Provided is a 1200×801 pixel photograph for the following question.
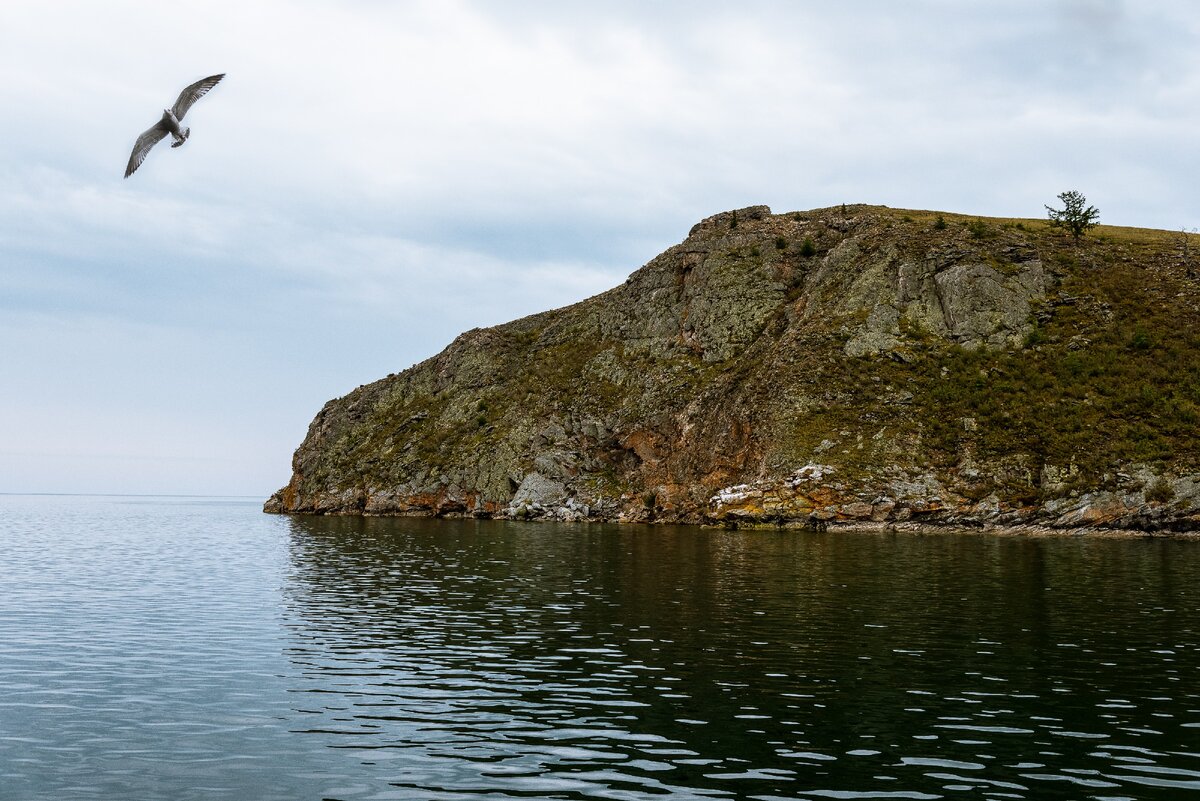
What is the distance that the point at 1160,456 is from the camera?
92.4m

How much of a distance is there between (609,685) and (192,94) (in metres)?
22.0

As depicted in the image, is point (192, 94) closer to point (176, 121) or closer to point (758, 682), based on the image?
point (176, 121)

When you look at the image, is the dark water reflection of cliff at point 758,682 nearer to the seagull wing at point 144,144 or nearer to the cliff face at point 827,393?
the seagull wing at point 144,144

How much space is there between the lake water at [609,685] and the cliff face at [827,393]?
48211 millimetres

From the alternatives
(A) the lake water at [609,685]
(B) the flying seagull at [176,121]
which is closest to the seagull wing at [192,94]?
(B) the flying seagull at [176,121]

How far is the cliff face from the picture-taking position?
101062mm

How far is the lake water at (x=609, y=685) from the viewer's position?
58.2 ft

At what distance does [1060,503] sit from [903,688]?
264 ft

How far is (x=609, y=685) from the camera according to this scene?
85.0 ft

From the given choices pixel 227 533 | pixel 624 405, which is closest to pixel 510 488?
pixel 624 405

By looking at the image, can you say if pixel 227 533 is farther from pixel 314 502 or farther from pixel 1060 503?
pixel 1060 503

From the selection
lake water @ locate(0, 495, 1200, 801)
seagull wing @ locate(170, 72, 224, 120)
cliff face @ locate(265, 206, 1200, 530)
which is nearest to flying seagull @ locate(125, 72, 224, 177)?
seagull wing @ locate(170, 72, 224, 120)

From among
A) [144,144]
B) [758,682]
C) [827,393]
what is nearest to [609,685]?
[758,682]

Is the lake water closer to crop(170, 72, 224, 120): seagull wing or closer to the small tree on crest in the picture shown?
crop(170, 72, 224, 120): seagull wing
